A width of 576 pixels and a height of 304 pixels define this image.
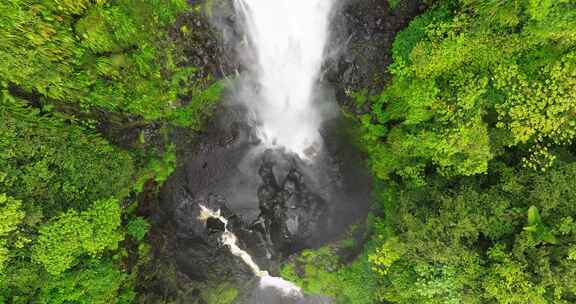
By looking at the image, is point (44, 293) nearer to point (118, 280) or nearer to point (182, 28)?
point (118, 280)

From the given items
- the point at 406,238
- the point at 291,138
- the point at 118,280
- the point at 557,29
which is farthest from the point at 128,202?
the point at 557,29

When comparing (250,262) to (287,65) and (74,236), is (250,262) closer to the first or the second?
(74,236)

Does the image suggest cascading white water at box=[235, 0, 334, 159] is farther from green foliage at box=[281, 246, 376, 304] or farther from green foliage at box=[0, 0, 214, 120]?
green foliage at box=[281, 246, 376, 304]

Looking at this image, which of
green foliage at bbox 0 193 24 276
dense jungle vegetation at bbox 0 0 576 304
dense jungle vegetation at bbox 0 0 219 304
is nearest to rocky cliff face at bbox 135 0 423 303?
dense jungle vegetation at bbox 0 0 219 304

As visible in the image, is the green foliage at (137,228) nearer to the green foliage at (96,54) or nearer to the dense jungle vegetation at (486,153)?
the green foliage at (96,54)

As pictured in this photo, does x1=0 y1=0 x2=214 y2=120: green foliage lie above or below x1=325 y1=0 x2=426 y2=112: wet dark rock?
below

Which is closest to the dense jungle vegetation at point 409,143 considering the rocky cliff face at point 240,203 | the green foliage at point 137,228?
the green foliage at point 137,228

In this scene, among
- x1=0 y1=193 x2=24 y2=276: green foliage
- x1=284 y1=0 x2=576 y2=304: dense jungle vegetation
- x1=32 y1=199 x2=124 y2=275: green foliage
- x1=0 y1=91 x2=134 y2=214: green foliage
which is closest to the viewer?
x1=284 y1=0 x2=576 y2=304: dense jungle vegetation
